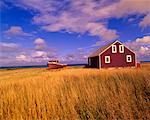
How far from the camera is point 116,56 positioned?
41.2 m

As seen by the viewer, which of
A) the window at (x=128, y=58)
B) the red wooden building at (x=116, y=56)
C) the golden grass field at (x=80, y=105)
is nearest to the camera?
the golden grass field at (x=80, y=105)

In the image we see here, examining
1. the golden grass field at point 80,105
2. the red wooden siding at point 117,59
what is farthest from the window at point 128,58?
the golden grass field at point 80,105

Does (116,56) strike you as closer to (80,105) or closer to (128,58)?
(128,58)

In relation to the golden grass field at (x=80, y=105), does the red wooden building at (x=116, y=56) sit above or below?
above

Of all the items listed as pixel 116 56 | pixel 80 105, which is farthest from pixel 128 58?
pixel 80 105

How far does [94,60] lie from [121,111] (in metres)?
40.4

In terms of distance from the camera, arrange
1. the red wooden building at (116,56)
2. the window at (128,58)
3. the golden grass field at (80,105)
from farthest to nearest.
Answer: the window at (128,58) < the red wooden building at (116,56) < the golden grass field at (80,105)

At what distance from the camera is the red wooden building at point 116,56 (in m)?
40.5

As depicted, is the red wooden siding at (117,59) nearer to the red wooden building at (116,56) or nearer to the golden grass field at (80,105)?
the red wooden building at (116,56)

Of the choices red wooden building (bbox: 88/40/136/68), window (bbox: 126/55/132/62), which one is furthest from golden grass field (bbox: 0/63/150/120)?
window (bbox: 126/55/132/62)

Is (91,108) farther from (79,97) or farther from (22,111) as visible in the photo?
(22,111)

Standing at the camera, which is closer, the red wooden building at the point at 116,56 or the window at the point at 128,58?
the red wooden building at the point at 116,56

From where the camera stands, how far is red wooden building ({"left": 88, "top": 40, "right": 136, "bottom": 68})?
40.5m

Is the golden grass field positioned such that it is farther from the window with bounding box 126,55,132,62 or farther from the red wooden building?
the window with bounding box 126,55,132,62
